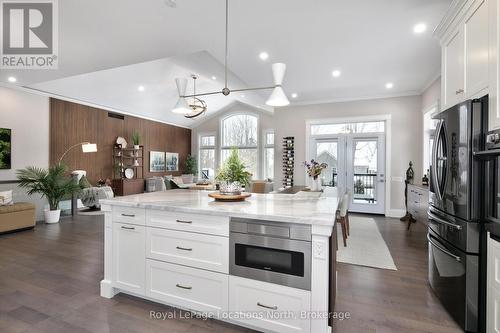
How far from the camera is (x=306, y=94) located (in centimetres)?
611

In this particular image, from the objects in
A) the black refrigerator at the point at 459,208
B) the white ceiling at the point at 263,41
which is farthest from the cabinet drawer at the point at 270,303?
the white ceiling at the point at 263,41

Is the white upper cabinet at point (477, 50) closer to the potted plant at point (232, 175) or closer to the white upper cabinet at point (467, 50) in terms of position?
the white upper cabinet at point (467, 50)

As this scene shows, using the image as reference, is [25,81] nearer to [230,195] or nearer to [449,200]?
[230,195]

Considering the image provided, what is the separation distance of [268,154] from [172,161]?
372cm

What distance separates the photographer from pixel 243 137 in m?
9.35

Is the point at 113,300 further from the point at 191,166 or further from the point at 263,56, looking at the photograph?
the point at 191,166

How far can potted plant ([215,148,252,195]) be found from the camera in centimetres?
230

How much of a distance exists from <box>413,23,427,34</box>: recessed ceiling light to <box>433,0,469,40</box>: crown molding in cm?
63

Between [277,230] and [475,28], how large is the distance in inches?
84.3

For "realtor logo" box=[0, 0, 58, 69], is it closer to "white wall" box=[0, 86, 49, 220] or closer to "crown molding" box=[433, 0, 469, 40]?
"white wall" box=[0, 86, 49, 220]

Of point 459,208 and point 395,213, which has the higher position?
point 459,208

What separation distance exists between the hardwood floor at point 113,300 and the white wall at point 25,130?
1.98 metres

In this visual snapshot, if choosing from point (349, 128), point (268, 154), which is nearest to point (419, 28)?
Answer: point (349, 128)

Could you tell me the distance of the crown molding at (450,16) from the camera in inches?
80.4
